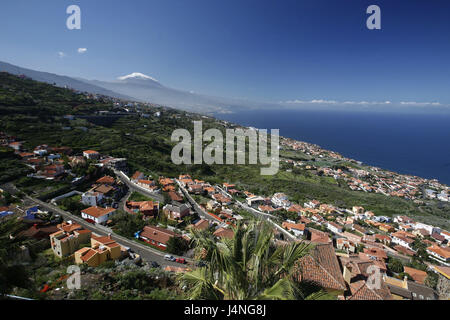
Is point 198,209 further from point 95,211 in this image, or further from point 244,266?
point 244,266

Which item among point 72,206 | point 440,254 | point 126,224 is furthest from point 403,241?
point 72,206

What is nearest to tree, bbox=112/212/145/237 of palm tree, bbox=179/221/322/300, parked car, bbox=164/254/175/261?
parked car, bbox=164/254/175/261

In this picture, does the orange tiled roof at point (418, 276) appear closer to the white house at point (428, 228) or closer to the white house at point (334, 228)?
the white house at point (334, 228)

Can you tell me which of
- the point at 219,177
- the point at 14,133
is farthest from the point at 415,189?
the point at 14,133

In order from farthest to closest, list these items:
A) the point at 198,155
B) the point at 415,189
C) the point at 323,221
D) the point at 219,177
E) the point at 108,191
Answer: the point at 415,189
the point at 198,155
the point at 219,177
the point at 323,221
the point at 108,191

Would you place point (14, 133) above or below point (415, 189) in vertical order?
above

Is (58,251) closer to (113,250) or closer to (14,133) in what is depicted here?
(113,250)

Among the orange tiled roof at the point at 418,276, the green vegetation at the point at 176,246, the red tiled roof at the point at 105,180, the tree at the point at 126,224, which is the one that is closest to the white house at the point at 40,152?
the red tiled roof at the point at 105,180
